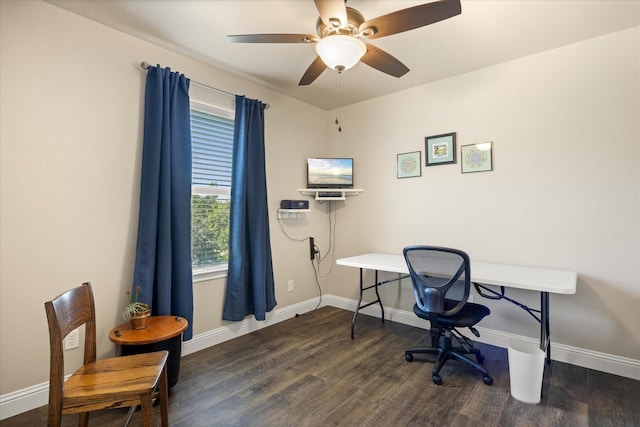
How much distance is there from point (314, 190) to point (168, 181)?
1583mm

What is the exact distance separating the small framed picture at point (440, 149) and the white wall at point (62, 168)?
96.6 inches

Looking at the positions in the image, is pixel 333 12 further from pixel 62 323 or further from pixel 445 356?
pixel 445 356

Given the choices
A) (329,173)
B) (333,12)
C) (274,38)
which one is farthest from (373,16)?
(329,173)

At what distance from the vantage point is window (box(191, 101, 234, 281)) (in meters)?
2.78

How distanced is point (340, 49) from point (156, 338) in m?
2.07

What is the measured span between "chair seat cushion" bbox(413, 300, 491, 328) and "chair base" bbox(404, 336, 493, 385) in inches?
9.9

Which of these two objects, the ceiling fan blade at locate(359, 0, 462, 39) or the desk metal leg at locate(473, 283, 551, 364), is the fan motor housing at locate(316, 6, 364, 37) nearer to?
the ceiling fan blade at locate(359, 0, 462, 39)

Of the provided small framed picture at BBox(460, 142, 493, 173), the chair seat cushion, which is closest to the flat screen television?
small framed picture at BBox(460, 142, 493, 173)

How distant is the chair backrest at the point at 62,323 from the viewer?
1.25 metres

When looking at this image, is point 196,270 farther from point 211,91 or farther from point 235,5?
point 235,5

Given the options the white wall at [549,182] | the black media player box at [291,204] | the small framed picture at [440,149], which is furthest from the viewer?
the black media player box at [291,204]

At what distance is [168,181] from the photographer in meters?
2.38

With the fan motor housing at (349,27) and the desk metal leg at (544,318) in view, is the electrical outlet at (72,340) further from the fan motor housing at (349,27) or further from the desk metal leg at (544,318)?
the desk metal leg at (544,318)

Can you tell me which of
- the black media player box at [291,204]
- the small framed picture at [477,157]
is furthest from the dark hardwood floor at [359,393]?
the small framed picture at [477,157]
